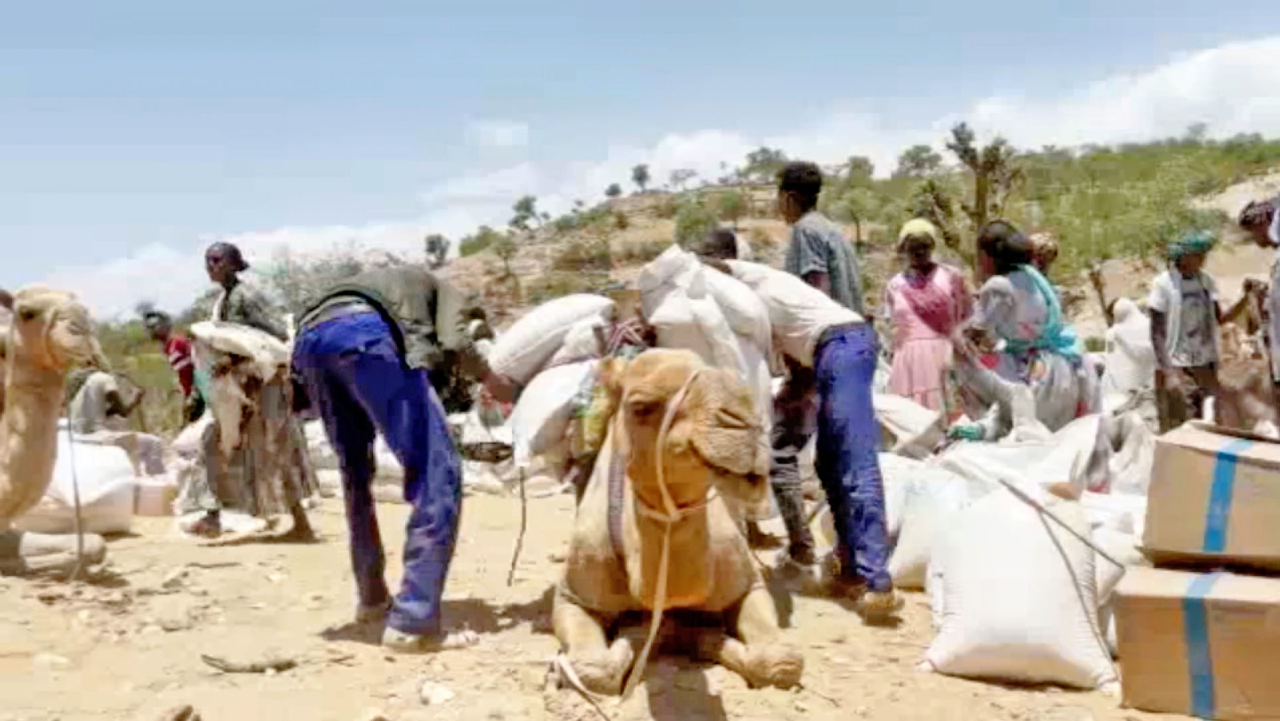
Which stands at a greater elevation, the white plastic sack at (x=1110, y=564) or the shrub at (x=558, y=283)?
the white plastic sack at (x=1110, y=564)

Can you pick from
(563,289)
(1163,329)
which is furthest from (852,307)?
(563,289)

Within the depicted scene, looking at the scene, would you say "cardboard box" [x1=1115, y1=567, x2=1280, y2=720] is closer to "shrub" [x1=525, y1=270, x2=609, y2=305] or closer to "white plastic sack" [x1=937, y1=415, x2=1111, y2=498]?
"white plastic sack" [x1=937, y1=415, x2=1111, y2=498]

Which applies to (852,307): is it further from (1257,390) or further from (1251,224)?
(1257,390)

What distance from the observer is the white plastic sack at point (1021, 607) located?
4570mm

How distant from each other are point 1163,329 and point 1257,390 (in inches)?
26.2

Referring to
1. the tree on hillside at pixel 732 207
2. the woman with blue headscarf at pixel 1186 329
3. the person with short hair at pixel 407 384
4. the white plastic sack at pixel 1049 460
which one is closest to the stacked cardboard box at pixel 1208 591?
the white plastic sack at pixel 1049 460

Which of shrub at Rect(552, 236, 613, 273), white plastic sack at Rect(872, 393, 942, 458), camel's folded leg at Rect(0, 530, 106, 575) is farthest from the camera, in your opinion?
shrub at Rect(552, 236, 613, 273)

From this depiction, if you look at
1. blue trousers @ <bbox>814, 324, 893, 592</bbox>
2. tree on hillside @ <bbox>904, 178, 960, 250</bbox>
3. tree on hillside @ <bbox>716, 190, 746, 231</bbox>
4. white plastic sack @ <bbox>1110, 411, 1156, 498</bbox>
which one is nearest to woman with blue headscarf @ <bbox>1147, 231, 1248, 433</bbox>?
white plastic sack @ <bbox>1110, 411, 1156, 498</bbox>

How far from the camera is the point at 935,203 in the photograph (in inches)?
906

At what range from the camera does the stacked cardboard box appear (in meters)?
4.11

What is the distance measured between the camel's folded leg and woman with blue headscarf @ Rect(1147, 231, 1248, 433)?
6.02m

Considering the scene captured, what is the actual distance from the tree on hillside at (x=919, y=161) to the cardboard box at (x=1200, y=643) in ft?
149

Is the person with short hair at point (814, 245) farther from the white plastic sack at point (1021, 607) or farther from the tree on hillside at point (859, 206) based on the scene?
the tree on hillside at point (859, 206)

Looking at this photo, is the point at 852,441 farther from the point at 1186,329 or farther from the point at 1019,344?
the point at 1186,329
